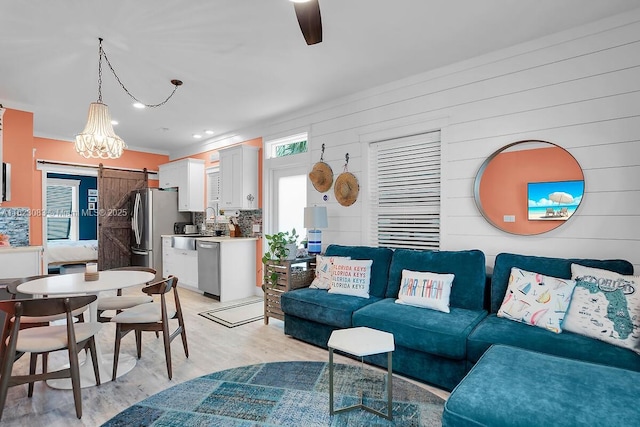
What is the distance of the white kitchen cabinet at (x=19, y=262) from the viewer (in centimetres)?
375

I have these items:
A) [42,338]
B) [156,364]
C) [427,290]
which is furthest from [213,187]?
[427,290]

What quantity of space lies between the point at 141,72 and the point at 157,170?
4291mm

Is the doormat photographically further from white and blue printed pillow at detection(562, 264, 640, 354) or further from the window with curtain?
the window with curtain

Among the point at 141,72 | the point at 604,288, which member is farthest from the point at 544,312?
the point at 141,72

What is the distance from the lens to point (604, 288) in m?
2.23

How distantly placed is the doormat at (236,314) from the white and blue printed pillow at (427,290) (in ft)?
6.62

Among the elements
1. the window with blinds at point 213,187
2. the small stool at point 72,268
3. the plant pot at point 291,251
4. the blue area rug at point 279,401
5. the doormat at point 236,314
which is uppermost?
the window with blinds at point 213,187

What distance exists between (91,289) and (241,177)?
122 inches

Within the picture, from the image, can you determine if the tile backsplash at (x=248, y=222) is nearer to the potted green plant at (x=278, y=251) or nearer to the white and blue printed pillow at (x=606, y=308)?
the potted green plant at (x=278, y=251)

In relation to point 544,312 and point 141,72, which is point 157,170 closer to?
point 141,72

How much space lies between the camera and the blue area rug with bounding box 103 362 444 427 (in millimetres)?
2141

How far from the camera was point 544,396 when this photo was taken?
1512 millimetres

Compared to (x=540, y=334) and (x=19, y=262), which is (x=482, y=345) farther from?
Answer: (x=19, y=262)

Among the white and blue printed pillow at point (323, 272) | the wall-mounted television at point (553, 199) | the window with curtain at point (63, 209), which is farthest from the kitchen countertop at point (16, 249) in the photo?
the window with curtain at point (63, 209)
